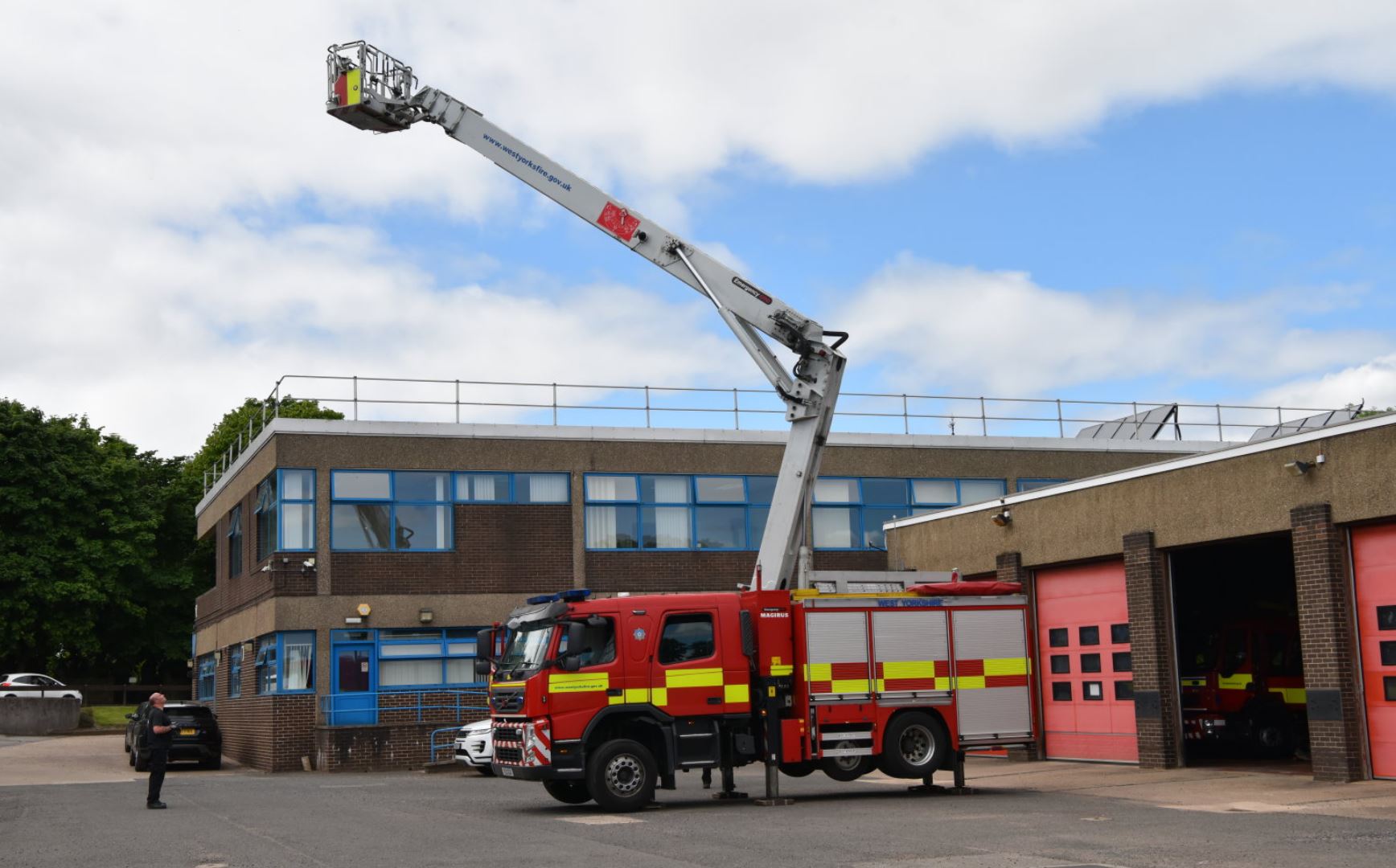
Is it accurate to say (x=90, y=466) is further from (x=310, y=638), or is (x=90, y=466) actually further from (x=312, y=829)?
(x=312, y=829)

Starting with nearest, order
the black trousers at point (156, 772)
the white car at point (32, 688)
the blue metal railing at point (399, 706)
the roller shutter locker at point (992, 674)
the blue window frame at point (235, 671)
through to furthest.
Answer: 1. the roller shutter locker at point (992, 674)
2. the black trousers at point (156, 772)
3. the blue metal railing at point (399, 706)
4. the blue window frame at point (235, 671)
5. the white car at point (32, 688)

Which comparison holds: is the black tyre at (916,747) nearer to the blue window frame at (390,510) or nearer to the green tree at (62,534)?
the blue window frame at (390,510)

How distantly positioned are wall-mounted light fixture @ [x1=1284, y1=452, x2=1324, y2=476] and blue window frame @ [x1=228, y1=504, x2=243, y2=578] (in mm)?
24786

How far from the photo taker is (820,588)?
65.2ft

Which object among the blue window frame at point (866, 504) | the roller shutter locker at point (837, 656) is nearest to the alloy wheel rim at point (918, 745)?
the roller shutter locker at point (837, 656)

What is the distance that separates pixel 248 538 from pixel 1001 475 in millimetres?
17339

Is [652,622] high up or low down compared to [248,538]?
down

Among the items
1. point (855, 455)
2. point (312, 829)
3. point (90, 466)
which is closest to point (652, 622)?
point (312, 829)

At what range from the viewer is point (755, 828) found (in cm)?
1559

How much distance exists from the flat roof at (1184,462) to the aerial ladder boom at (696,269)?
4895mm

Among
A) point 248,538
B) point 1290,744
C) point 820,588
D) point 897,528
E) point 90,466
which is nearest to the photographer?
point 820,588

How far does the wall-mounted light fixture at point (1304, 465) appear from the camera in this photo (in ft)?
63.6

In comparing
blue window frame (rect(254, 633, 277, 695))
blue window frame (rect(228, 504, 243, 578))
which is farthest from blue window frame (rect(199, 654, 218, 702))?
blue window frame (rect(254, 633, 277, 695))

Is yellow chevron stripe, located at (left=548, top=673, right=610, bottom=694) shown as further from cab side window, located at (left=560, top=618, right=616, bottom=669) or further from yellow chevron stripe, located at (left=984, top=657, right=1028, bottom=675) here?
yellow chevron stripe, located at (left=984, top=657, right=1028, bottom=675)
